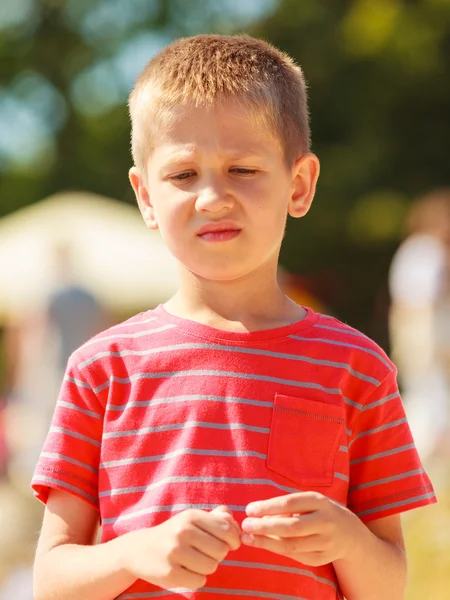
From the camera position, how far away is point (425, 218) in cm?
905

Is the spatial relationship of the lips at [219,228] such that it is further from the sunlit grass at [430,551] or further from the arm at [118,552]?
the sunlit grass at [430,551]

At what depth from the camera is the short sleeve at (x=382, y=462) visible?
2.38 metres

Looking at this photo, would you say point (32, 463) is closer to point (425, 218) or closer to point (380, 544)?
point (425, 218)

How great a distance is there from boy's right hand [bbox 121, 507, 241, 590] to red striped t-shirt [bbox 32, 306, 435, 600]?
126mm

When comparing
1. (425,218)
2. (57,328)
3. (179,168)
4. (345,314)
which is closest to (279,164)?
(179,168)

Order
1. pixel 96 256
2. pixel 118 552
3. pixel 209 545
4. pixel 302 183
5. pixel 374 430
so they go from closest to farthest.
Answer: pixel 209 545 < pixel 118 552 < pixel 374 430 < pixel 302 183 < pixel 96 256

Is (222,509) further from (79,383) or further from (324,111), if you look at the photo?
(324,111)

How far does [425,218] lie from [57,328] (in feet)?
10.4

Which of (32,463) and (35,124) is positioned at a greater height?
(35,124)

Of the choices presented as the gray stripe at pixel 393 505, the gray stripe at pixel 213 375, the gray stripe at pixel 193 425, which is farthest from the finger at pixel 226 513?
the gray stripe at pixel 393 505

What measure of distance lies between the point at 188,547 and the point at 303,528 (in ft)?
0.69

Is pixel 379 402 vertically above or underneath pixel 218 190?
underneath

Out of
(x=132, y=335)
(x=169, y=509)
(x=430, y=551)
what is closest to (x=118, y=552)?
(x=169, y=509)

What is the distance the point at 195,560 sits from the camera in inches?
80.1
